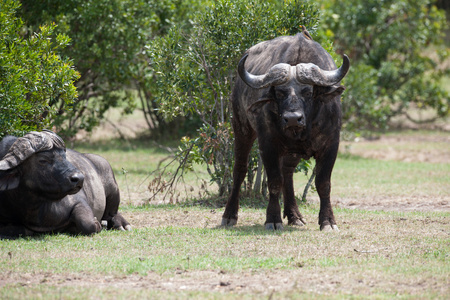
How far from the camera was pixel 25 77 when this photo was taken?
29.8 feet

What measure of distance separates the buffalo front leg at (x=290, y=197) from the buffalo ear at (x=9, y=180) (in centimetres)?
346

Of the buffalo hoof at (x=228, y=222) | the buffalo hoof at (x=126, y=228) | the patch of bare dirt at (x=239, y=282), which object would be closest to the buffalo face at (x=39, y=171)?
the buffalo hoof at (x=126, y=228)

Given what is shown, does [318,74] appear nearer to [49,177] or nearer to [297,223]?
[297,223]

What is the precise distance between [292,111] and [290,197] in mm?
1898

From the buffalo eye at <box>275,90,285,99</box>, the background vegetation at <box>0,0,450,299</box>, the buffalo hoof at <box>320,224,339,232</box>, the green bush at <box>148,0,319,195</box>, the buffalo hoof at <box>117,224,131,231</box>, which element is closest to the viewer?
the background vegetation at <box>0,0,450,299</box>

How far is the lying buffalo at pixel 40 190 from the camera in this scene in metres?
7.27

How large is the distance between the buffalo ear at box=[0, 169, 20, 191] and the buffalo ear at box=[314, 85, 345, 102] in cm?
344

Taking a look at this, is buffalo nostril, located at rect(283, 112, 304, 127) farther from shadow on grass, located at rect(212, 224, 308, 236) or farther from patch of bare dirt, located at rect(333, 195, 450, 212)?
patch of bare dirt, located at rect(333, 195, 450, 212)

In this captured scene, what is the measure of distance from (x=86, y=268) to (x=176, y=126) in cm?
1364

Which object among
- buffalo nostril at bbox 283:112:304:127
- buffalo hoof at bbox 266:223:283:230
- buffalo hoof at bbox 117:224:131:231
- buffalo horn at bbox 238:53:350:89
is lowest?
buffalo hoof at bbox 117:224:131:231

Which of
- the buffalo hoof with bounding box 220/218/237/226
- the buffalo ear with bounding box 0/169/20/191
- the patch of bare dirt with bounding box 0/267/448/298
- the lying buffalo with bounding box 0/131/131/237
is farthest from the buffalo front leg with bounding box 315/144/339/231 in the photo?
the buffalo ear with bounding box 0/169/20/191

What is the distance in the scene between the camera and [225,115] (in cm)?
1128

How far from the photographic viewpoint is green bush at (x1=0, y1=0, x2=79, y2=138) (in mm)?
8727

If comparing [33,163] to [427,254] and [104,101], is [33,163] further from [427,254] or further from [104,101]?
[104,101]
